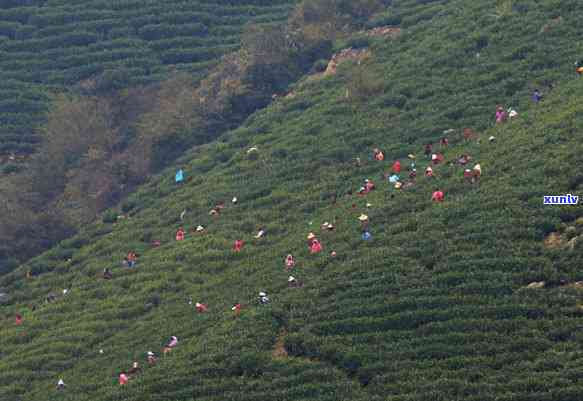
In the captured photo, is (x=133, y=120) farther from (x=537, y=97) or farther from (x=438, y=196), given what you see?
(x=438, y=196)

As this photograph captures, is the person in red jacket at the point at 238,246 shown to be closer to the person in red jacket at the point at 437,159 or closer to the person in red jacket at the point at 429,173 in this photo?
the person in red jacket at the point at 429,173

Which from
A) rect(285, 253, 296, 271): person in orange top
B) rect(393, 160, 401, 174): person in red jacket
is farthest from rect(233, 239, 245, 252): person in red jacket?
rect(393, 160, 401, 174): person in red jacket

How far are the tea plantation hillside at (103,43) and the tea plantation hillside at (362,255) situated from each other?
12544mm

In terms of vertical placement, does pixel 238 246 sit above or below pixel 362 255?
below

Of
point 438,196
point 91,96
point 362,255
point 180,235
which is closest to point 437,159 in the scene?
point 438,196

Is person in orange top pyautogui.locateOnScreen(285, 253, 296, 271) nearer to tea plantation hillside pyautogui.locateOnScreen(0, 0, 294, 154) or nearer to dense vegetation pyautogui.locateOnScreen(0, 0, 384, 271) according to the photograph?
dense vegetation pyautogui.locateOnScreen(0, 0, 384, 271)

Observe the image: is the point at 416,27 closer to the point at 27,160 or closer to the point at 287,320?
the point at 27,160

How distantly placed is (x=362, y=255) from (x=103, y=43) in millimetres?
36956

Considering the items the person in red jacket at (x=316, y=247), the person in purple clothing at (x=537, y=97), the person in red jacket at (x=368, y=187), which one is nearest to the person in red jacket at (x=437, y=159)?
the person in red jacket at (x=368, y=187)

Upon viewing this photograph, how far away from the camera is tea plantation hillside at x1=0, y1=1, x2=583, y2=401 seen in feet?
92.8

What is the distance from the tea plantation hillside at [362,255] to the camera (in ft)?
92.8

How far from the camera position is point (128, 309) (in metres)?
38.2

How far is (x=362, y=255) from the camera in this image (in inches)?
1359

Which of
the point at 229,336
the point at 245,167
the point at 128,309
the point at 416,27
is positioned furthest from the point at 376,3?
the point at 229,336
